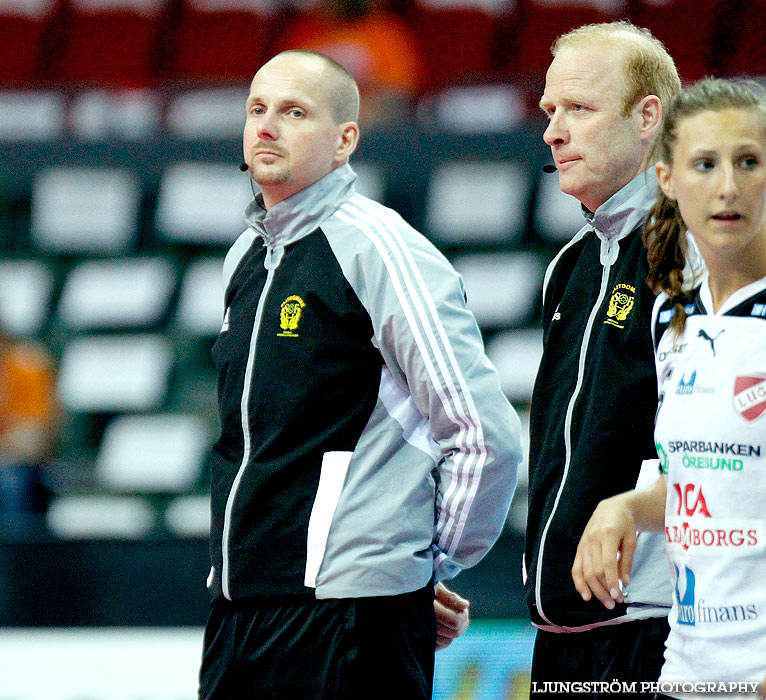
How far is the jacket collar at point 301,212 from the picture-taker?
108 inches

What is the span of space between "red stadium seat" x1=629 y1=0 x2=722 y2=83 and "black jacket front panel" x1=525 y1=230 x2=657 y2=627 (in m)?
4.94

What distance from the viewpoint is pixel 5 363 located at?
6.27m

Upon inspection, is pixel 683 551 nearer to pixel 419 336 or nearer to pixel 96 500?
pixel 419 336

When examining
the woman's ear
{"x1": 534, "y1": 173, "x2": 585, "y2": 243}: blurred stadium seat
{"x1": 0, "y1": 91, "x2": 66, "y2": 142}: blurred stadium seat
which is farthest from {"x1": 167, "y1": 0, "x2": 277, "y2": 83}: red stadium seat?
the woman's ear

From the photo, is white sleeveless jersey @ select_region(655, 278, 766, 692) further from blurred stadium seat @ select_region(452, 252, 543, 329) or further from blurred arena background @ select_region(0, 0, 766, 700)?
blurred stadium seat @ select_region(452, 252, 543, 329)

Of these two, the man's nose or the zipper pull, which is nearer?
the man's nose

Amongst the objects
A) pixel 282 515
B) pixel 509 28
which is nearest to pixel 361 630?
pixel 282 515

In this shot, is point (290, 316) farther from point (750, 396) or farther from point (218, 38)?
point (218, 38)

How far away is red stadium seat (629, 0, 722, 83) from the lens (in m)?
7.09

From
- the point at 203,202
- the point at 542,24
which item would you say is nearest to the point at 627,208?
the point at 203,202

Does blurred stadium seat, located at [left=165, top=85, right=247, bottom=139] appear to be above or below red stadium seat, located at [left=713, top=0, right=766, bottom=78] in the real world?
below

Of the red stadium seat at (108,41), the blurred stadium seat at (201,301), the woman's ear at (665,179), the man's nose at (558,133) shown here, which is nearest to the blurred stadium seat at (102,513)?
the blurred stadium seat at (201,301)

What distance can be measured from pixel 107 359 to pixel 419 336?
15.5ft

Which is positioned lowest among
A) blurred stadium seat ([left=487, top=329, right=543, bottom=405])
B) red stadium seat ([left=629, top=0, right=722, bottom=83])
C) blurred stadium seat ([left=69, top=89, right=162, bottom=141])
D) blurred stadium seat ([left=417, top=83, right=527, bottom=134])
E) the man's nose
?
blurred stadium seat ([left=487, top=329, right=543, bottom=405])
